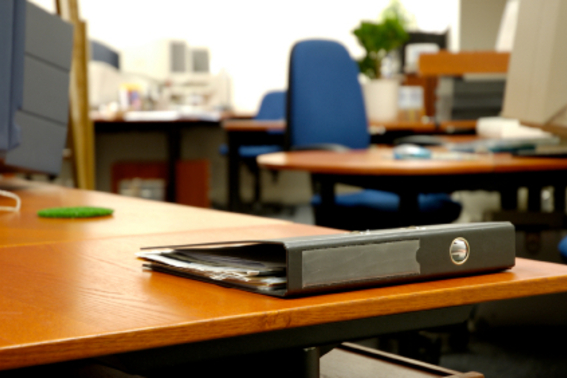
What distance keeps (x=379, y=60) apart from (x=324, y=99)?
103 cm

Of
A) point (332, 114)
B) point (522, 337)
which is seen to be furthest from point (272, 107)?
point (522, 337)

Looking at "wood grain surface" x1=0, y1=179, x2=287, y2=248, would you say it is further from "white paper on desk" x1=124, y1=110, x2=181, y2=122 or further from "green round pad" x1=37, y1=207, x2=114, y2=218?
"white paper on desk" x1=124, y1=110, x2=181, y2=122

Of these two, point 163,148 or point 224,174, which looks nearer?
point 163,148

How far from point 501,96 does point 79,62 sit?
2086mm

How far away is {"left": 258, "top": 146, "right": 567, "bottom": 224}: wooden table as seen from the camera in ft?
5.26

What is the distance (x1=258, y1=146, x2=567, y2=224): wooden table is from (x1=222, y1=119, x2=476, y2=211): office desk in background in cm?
142

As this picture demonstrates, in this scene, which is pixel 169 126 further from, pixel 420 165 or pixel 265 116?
pixel 420 165

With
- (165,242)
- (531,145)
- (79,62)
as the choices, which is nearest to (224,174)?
(79,62)

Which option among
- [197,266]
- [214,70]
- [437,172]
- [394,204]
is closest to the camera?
[197,266]

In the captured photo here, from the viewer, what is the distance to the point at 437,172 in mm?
1597

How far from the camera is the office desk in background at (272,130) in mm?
3238

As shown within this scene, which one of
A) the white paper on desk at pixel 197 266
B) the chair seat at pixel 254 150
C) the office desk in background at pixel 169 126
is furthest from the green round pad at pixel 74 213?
the chair seat at pixel 254 150

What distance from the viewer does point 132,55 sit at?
16.4ft

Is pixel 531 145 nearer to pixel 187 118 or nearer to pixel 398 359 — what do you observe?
pixel 398 359
